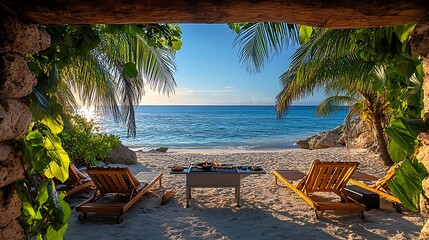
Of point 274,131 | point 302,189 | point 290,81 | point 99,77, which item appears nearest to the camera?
point 302,189

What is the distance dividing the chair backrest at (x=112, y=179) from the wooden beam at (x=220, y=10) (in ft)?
9.24

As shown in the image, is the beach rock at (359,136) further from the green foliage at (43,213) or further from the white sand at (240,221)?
the green foliage at (43,213)

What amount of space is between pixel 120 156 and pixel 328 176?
6515 millimetres

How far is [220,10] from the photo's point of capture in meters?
1.32

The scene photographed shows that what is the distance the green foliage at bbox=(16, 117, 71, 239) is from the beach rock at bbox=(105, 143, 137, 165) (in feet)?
24.0

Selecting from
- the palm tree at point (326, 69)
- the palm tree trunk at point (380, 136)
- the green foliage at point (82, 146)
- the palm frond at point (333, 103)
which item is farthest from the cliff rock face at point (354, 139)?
the green foliage at point (82, 146)

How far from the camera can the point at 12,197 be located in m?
1.39

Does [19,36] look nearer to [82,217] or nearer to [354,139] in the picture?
[82,217]

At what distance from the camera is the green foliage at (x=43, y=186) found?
57.8 inches

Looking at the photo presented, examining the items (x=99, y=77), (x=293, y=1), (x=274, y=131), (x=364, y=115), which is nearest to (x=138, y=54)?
(x=99, y=77)

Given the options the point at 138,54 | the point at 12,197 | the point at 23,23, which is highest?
the point at 138,54

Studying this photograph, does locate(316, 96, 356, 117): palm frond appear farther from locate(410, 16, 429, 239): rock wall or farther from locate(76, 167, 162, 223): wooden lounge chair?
locate(410, 16, 429, 239): rock wall

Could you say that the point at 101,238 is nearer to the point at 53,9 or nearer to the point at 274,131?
the point at 53,9

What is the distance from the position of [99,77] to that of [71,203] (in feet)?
7.36
